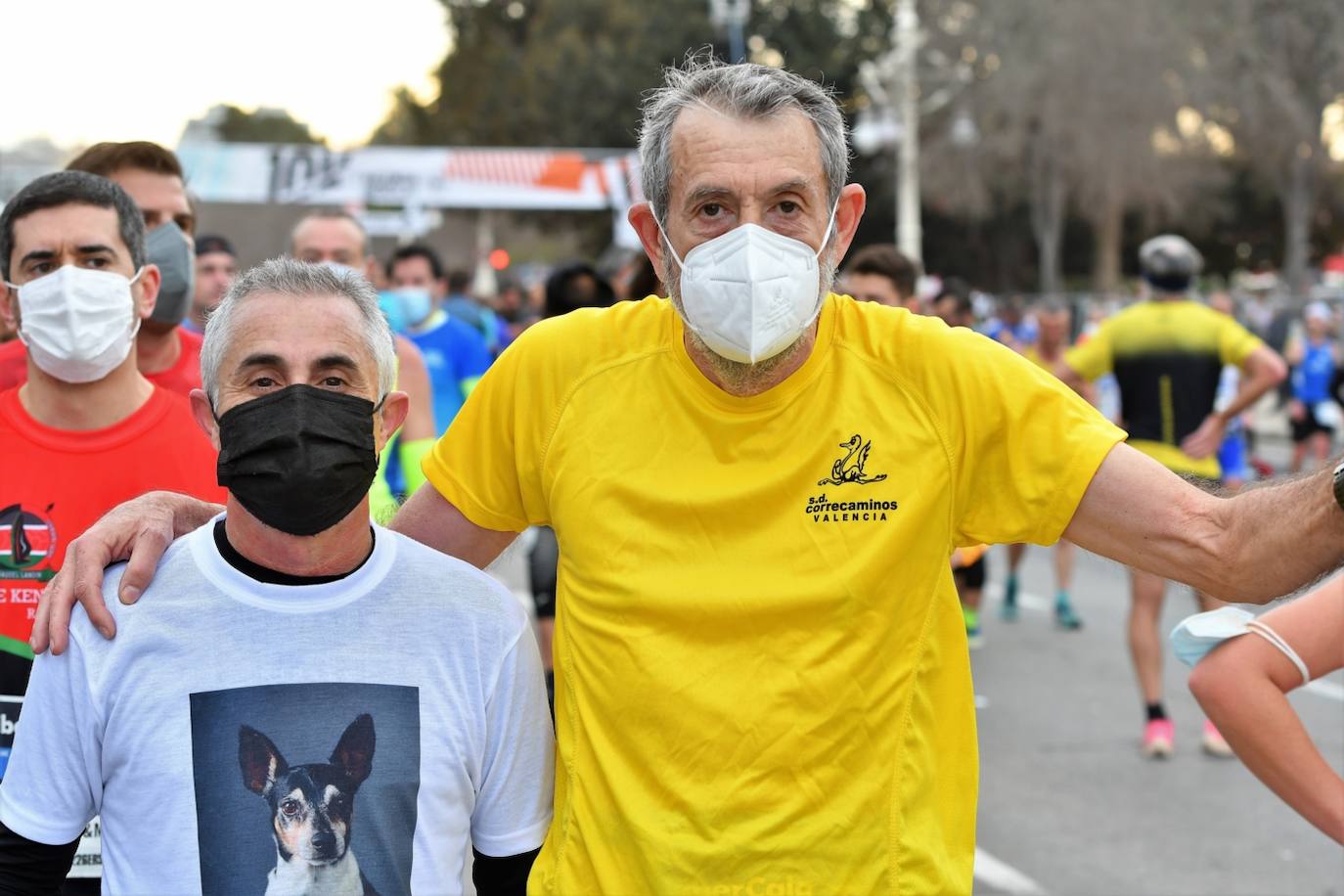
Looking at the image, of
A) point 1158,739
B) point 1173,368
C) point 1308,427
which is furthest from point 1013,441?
point 1308,427

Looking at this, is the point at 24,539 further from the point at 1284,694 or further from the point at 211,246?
the point at 211,246

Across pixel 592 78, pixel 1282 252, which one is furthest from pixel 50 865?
pixel 1282 252

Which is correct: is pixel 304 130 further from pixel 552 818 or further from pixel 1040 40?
pixel 552 818

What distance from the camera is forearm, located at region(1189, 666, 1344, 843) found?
3068 millimetres

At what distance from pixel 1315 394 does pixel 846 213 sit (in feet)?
49.2

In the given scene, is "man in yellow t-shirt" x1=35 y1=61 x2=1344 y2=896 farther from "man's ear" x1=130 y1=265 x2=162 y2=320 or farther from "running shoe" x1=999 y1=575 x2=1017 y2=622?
"running shoe" x1=999 y1=575 x2=1017 y2=622

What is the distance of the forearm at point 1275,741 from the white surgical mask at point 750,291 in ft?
4.20

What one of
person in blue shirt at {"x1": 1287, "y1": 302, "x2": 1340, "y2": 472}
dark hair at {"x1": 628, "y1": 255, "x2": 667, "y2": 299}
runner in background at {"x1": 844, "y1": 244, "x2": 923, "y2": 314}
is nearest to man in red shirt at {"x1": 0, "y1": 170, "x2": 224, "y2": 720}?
dark hair at {"x1": 628, "y1": 255, "x2": 667, "y2": 299}

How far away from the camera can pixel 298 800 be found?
7.40ft

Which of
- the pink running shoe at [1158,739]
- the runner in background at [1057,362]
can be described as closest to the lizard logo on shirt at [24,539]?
the pink running shoe at [1158,739]

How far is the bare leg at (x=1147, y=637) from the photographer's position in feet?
23.6

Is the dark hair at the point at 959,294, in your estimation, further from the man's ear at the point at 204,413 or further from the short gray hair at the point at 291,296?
the man's ear at the point at 204,413

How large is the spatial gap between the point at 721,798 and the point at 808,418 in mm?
605

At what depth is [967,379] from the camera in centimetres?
248
